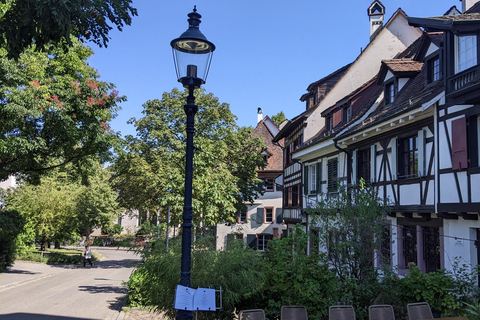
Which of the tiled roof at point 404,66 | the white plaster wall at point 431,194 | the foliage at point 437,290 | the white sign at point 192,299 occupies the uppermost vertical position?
the tiled roof at point 404,66

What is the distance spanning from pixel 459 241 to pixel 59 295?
49.7 feet

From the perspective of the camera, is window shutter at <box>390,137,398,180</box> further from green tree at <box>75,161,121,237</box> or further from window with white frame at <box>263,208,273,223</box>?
green tree at <box>75,161,121,237</box>

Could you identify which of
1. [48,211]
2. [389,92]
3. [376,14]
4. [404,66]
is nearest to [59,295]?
[389,92]

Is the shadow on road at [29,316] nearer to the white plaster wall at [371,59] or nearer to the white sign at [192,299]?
the white sign at [192,299]

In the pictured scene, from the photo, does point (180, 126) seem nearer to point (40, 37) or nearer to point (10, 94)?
point (10, 94)

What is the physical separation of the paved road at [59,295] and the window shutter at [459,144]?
27.1 feet

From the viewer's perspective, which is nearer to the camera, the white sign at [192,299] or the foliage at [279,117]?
the white sign at [192,299]

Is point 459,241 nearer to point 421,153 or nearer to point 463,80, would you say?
point 421,153

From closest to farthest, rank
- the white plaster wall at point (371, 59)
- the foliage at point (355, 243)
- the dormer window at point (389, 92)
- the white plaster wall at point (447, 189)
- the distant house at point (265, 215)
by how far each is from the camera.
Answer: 1. the foliage at point (355, 243)
2. the white plaster wall at point (447, 189)
3. the dormer window at point (389, 92)
4. the white plaster wall at point (371, 59)
5. the distant house at point (265, 215)

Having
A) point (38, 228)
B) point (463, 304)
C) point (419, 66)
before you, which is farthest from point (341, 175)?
point (38, 228)

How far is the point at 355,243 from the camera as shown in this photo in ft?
32.4

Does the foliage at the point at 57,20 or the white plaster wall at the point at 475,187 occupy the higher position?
the foliage at the point at 57,20

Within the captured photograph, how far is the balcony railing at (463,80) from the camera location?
34.8ft

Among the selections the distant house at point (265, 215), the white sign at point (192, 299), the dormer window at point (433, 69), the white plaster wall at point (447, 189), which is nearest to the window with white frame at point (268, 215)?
the distant house at point (265, 215)
